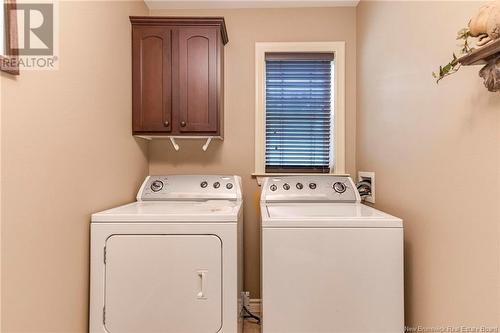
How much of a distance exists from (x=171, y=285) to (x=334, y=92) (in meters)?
1.83

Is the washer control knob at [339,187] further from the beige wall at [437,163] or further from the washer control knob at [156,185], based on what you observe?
the washer control knob at [156,185]

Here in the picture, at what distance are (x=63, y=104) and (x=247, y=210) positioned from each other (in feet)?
4.81

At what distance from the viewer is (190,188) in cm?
211

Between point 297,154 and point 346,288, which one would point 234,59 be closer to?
point 297,154

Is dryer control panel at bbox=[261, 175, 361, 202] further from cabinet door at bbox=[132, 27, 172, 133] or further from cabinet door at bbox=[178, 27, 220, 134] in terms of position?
cabinet door at bbox=[132, 27, 172, 133]

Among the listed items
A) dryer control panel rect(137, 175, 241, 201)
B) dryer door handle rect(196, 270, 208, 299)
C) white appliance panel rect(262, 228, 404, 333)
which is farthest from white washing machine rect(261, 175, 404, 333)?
dryer control panel rect(137, 175, 241, 201)

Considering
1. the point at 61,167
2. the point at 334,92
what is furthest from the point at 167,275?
the point at 334,92

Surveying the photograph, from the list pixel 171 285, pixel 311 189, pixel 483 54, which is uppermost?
pixel 483 54

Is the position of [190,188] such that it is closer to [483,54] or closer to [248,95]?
[248,95]

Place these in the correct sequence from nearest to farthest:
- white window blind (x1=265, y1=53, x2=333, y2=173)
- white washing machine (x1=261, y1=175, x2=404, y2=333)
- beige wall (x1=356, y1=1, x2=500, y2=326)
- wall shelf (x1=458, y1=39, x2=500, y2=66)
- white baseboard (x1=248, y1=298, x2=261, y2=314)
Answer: wall shelf (x1=458, y1=39, x2=500, y2=66)
beige wall (x1=356, y1=1, x2=500, y2=326)
white washing machine (x1=261, y1=175, x2=404, y2=333)
white baseboard (x1=248, y1=298, x2=261, y2=314)
white window blind (x1=265, y1=53, x2=333, y2=173)

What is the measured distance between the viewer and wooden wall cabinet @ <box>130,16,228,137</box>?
80.4 inches

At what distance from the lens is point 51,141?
1204 millimetres

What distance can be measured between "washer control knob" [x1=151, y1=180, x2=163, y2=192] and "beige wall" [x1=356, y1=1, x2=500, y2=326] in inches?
58.1

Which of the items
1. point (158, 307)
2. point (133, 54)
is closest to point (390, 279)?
point (158, 307)
